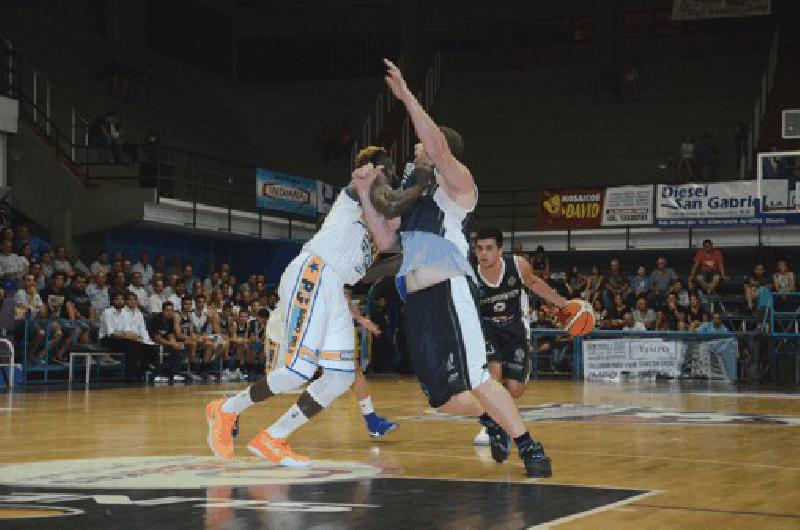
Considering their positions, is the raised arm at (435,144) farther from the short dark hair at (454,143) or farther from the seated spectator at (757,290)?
the seated spectator at (757,290)

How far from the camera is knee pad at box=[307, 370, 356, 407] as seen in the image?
26.5 ft

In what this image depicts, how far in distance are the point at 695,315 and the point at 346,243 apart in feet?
58.5

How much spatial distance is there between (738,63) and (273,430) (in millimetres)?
31532

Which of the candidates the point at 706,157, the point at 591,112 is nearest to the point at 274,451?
the point at 706,157

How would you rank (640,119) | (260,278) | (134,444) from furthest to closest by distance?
(640,119) → (260,278) → (134,444)

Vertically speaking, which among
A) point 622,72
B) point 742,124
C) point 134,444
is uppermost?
point 622,72

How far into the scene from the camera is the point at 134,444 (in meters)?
9.59

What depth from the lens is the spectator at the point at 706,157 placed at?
1221 inches

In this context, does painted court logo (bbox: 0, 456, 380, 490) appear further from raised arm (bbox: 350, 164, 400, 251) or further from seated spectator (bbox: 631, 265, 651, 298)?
seated spectator (bbox: 631, 265, 651, 298)

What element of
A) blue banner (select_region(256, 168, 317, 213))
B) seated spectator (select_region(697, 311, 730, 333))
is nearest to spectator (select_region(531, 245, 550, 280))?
seated spectator (select_region(697, 311, 730, 333))

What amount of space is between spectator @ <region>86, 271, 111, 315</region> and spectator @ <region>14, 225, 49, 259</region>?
1.29m

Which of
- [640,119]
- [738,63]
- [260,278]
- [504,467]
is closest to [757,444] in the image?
[504,467]

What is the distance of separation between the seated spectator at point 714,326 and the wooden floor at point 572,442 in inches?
265

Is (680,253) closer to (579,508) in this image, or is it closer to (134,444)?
(134,444)
